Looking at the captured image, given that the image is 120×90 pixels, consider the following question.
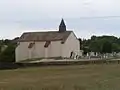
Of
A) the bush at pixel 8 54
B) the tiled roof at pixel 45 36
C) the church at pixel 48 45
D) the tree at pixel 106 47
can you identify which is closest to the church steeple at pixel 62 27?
the church at pixel 48 45

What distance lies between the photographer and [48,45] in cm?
11994

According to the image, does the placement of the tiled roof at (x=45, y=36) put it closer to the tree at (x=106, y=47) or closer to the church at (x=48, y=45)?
the church at (x=48, y=45)

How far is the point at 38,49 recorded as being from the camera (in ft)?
408

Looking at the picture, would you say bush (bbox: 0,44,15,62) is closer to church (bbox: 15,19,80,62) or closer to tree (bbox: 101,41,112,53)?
church (bbox: 15,19,80,62)

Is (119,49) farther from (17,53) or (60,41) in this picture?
(17,53)

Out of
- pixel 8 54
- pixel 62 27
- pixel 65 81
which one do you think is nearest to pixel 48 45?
pixel 62 27

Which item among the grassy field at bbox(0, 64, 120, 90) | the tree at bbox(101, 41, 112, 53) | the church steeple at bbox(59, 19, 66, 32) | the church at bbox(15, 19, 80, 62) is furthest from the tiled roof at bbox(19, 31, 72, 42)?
the grassy field at bbox(0, 64, 120, 90)

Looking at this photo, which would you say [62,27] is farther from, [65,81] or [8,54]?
[65,81]

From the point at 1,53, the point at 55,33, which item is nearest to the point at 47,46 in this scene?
the point at 55,33

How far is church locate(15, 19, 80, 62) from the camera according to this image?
117m

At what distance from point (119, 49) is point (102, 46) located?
50.3 feet

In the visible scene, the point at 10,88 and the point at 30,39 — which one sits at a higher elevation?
the point at 30,39

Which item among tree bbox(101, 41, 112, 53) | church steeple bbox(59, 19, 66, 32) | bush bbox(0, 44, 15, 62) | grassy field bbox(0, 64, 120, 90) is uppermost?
church steeple bbox(59, 19, 66, 32)

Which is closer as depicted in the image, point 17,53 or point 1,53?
point 1,53
